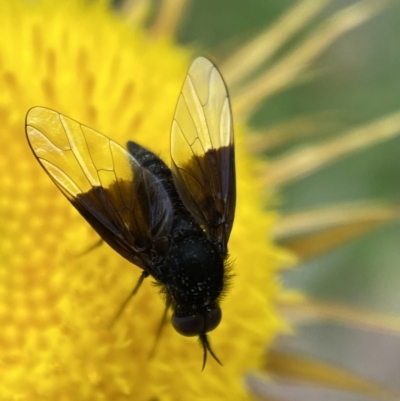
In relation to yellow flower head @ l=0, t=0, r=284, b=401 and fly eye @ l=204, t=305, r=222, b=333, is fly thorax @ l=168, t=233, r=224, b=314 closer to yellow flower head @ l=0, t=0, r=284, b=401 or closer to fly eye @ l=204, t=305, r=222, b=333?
fly eye @ l=204, t=305, r=222, b=333

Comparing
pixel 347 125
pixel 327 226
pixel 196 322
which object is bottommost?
pixel 196 322

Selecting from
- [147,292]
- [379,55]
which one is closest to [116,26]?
[147,292]

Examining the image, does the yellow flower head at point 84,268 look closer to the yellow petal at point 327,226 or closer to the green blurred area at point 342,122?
the yellow petal at point 327,226

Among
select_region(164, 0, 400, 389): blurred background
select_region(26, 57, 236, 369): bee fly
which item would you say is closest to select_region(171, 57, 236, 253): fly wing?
select_region(26, 57, 236, 369): bee fly

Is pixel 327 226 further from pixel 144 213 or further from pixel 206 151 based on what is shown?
pixel 144 213

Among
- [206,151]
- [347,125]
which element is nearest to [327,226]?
[347,125]

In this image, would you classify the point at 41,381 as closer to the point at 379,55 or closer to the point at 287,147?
the point at 287,147
